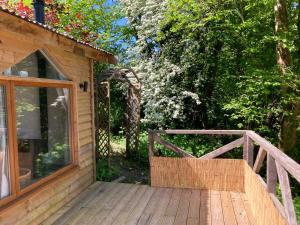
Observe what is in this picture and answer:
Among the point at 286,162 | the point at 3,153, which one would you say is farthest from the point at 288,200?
the point at 3,153

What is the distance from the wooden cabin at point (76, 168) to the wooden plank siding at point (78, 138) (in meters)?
0.01

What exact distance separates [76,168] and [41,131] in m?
0.90

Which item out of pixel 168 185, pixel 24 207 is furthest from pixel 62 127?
pixel 168 185

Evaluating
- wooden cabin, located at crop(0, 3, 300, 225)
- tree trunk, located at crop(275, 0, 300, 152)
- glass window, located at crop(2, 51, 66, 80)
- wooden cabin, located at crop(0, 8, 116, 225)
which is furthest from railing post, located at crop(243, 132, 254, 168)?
glass window, located at crop(2, 51, 66, 80)

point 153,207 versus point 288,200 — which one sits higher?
point 288,200

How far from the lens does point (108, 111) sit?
6398 mm

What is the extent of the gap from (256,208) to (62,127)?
270cm

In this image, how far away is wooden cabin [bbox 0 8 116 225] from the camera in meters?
2.89

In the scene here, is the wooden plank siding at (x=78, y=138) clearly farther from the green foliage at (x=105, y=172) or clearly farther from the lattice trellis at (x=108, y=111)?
the lattice trellis at (x=108, y=111)

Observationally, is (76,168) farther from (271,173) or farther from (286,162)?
(286,162)

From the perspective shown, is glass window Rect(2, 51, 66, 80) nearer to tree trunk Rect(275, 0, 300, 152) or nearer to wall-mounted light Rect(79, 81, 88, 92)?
wall-mounted light Rect(79, 81, 88, 92)

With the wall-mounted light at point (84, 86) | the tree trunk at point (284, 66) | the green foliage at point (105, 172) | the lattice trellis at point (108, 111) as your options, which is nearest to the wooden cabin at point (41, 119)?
the wall-mounted light at point (84, 86)

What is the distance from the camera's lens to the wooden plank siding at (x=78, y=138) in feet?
9.48

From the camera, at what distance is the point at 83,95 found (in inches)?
184
